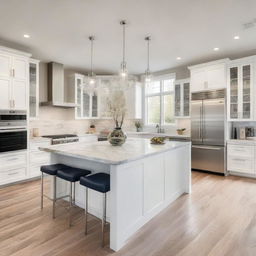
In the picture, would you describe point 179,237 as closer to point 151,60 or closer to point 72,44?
point 72,44

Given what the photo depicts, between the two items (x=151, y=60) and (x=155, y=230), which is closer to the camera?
(x=155, y=230)

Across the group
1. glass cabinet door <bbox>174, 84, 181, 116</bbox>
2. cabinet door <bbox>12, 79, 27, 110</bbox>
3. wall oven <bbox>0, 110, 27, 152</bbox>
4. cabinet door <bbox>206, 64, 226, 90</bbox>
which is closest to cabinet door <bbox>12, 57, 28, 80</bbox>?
cabinet door <bbox>12, 79, 27, 110</bbox>

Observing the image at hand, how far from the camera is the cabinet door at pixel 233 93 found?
15.6 feet

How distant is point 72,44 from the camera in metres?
4.15

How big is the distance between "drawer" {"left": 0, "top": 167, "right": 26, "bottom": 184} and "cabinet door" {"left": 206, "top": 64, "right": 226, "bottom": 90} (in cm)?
486

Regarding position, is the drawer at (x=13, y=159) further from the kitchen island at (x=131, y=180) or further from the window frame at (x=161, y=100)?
the window frame at (x=161, y=100)

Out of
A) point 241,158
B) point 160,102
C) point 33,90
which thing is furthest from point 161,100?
point 33,90

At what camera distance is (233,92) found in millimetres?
4828

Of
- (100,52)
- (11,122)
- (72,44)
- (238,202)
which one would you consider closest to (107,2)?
(72,44)

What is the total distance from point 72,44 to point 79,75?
1.84 metres

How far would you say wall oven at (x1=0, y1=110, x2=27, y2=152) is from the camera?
3.82 metres

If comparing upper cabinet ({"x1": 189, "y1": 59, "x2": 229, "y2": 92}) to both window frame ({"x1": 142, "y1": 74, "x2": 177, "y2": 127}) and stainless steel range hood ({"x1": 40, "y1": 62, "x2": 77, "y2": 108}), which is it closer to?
window frame ({"x1": 142, "y1": 74, "x2": 177, "y2": 127})

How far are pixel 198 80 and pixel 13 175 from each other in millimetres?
4947

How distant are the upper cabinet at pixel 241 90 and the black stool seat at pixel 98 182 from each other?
3888 mm
